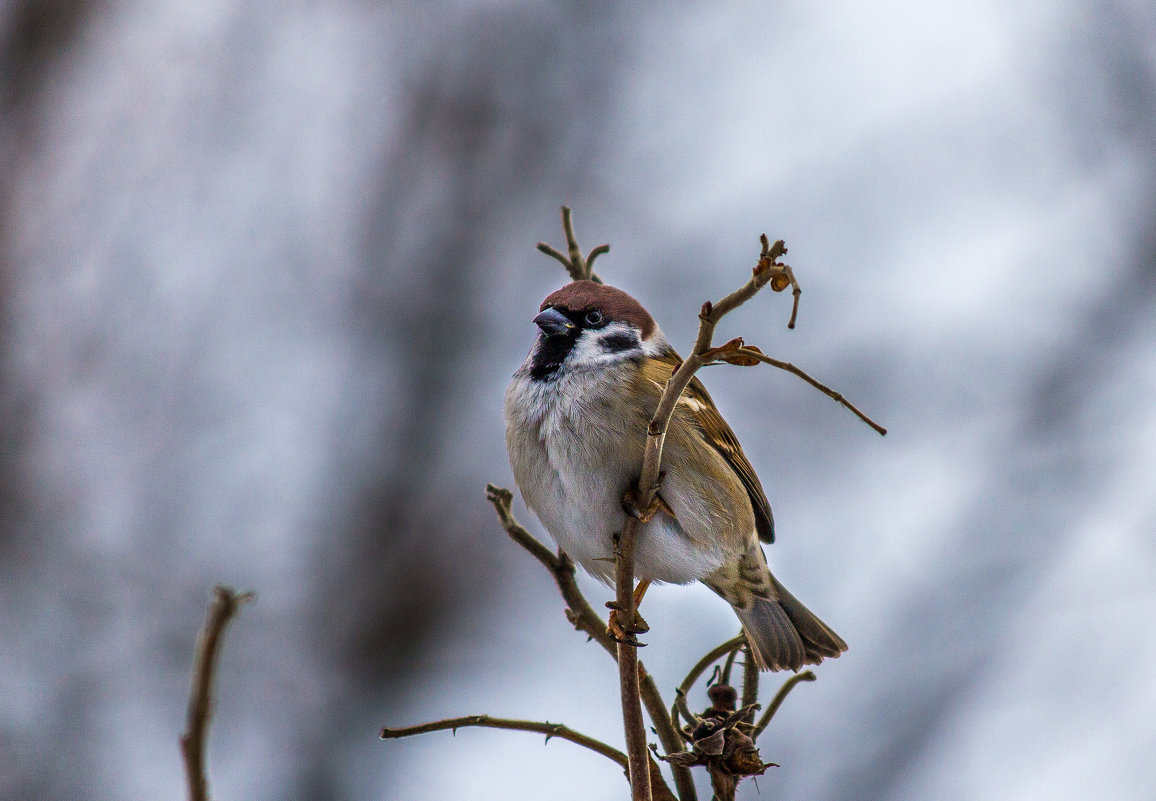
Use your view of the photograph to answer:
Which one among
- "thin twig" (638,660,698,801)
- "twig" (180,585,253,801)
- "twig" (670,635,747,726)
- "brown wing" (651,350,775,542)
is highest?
"brown wing" (651,350,775,542)

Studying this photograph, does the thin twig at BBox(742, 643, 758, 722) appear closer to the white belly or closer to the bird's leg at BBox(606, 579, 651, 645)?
the bird's leg at BBox(606, 579, 651, 645)

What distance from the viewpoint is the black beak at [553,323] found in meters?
2.92

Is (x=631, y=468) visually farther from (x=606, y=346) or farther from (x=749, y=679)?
(x=749, y=679)

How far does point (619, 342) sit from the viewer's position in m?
2.99

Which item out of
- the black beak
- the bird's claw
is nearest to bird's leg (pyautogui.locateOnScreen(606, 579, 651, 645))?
the bird's claw

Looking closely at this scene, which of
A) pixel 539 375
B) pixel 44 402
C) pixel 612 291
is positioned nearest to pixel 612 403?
pixel 539 375

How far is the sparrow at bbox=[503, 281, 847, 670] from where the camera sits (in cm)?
261

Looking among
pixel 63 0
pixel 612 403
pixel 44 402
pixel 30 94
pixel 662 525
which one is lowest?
pixel 662 525

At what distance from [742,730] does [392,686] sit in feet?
16.5

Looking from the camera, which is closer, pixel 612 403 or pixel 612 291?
pixel 612 403

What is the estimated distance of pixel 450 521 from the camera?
21.6 feet

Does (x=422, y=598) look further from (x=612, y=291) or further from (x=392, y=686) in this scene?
(x=612, y=291)

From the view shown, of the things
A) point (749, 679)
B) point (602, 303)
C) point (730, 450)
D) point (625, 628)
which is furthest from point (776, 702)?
point (602, 303)

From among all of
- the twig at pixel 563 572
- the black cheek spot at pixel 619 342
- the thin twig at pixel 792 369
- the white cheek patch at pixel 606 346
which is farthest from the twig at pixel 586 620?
the black cheek spot at pixel 619 342
